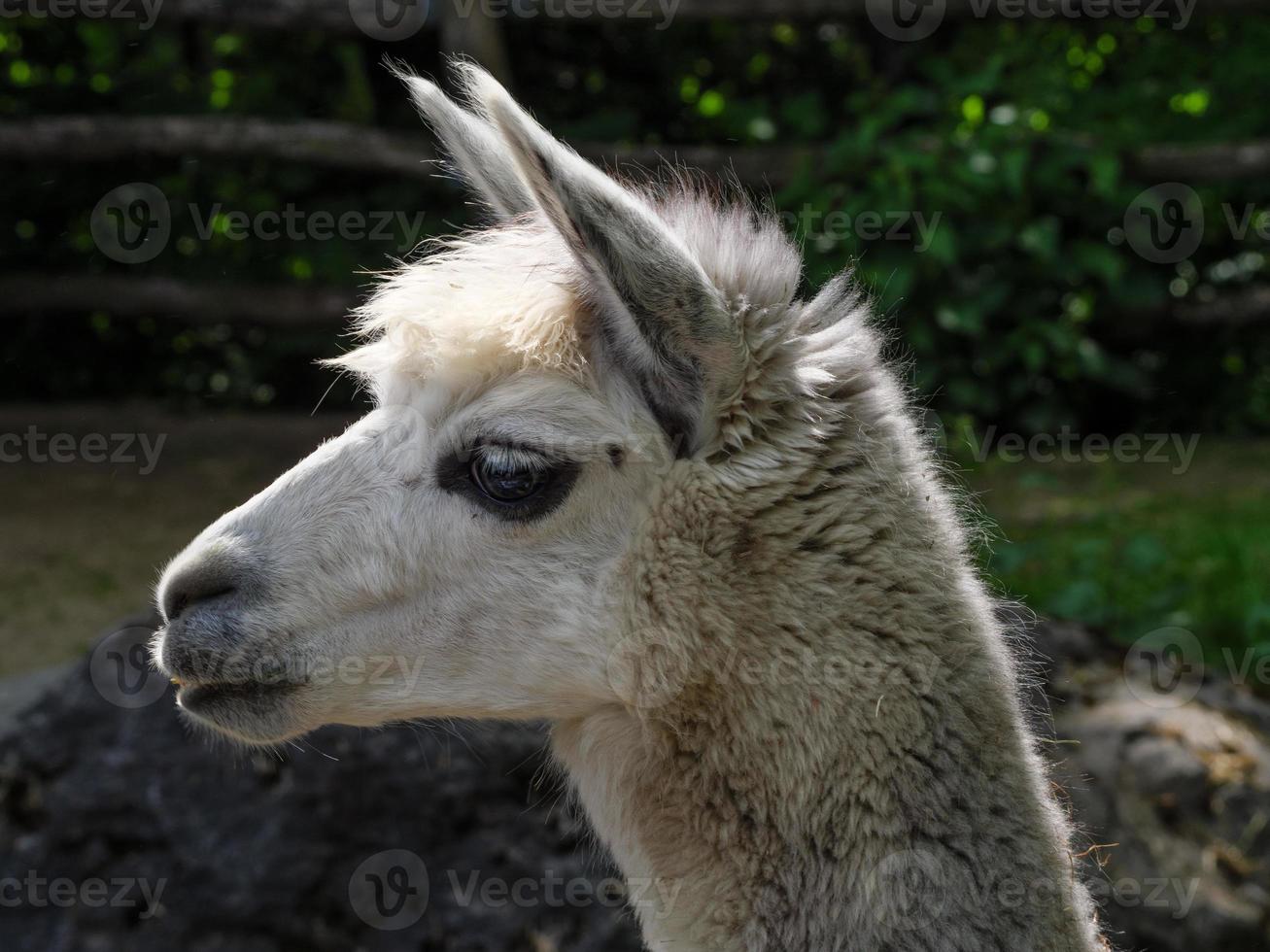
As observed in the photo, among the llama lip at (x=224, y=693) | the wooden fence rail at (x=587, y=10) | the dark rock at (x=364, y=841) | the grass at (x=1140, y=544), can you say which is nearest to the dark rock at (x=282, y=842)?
the dark rock at (x=364, y=841)

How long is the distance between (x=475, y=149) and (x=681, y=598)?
85cm

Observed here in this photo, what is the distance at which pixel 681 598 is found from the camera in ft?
6.29

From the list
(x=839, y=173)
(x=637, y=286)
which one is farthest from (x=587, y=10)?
(x=637, y=286)

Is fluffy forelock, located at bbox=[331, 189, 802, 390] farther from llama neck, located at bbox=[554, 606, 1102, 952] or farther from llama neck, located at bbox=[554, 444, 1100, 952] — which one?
llama neck, located at bbox=[554, 606, 1102, 952]

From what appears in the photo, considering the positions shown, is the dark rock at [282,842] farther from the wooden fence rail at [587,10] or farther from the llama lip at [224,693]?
the wooden fence rail at [587,10]

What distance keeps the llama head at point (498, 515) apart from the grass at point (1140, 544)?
2.39m

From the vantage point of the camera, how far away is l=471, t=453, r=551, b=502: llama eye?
77.5 inches

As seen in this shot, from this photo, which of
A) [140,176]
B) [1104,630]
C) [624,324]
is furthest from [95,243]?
[624,324]

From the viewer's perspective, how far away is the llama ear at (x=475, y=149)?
2113 mm

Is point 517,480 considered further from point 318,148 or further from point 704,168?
point 318,148

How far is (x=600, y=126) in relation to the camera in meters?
6.94

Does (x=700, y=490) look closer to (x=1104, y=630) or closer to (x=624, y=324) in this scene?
(x=624, y=324)

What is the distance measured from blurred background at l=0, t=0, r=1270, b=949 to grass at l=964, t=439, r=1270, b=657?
3cm

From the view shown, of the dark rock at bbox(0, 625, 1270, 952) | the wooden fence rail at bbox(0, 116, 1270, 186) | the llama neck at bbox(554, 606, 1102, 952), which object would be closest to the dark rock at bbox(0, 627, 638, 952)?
the dark rock at bbox(0, 625, 1270, 952)
